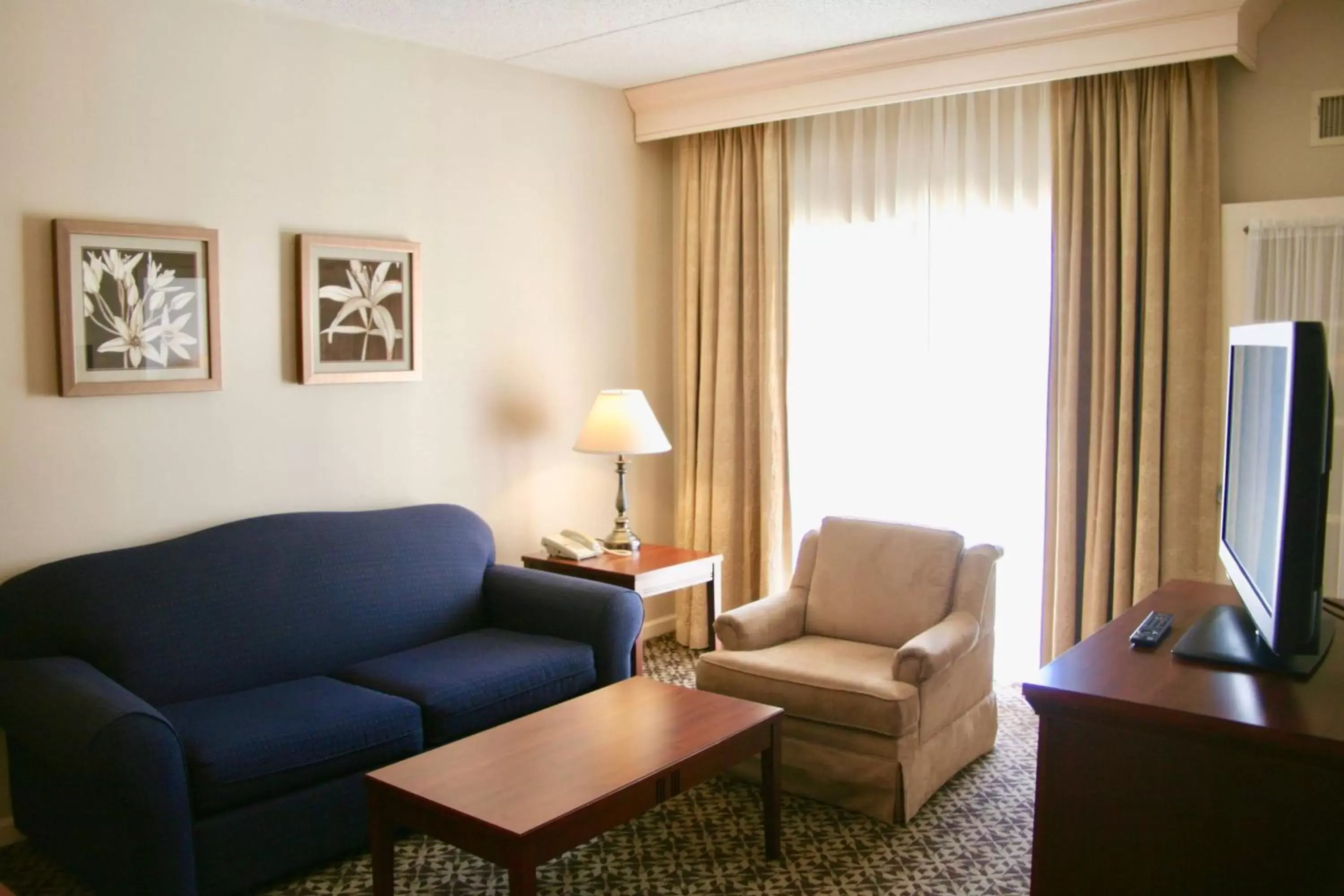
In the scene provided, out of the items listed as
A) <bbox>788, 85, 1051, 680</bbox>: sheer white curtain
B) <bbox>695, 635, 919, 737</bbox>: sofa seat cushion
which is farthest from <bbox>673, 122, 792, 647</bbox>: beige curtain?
<bbox>695, 635, 919, 737</bbox>: sofa seat cushion

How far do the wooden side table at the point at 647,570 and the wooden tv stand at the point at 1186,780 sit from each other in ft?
7.60

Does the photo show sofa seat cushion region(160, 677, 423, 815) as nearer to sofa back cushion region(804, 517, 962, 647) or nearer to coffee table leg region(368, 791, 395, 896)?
coffee table leg region(368, 791, 395, 896)

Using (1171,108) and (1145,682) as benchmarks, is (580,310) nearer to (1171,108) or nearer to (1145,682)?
(1171,108)

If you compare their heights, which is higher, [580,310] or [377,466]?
[580,310]

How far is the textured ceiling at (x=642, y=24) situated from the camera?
3959mm

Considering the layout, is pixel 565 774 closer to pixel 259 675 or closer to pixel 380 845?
pixel 380 845

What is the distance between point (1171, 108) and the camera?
4156 mm

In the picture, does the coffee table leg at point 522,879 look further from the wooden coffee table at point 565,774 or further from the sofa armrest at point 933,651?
the sofa armrest at point 933,651

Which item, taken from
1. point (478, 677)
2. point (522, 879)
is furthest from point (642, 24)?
point (522, 879)

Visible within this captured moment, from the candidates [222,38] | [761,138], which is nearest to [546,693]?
[222,38]

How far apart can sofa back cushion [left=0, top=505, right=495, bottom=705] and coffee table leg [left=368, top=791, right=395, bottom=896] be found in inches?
38.8

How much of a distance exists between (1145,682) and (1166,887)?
14.4 inches

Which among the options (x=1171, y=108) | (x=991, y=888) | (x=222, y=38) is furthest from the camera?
(x=1171, y=108)

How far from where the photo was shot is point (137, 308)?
3604mm
